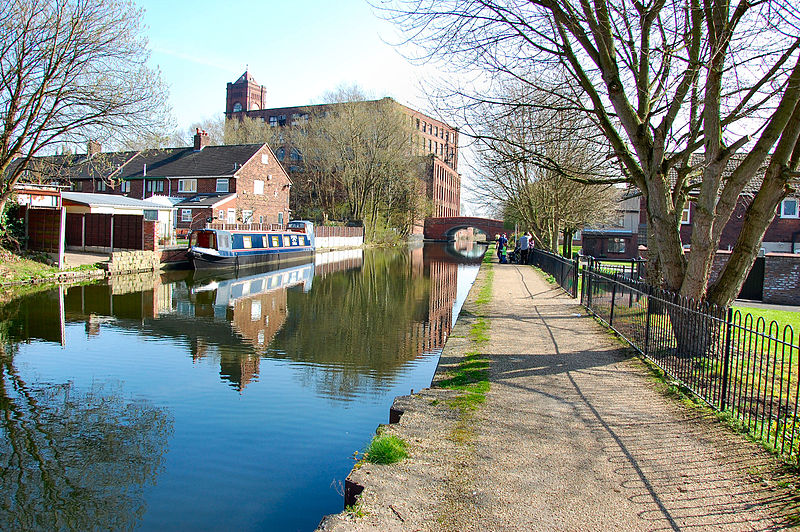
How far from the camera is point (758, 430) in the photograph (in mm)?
5203

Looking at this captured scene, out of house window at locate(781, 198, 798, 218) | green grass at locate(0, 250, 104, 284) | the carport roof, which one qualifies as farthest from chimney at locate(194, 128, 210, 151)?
house window at locate(781, 198, 798, 218)

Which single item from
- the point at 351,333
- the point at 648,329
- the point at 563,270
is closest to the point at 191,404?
the point at 351,333

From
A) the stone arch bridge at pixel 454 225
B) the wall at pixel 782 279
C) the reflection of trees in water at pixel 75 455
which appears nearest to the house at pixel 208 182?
the stone arch bridge at pixel 454 225

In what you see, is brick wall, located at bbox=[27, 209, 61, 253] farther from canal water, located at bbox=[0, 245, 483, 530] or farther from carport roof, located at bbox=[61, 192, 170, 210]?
canal water, located at bbox=[0, 245, 483, 530]

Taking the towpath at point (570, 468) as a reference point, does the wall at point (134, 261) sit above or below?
above

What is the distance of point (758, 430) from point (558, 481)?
2.27 m

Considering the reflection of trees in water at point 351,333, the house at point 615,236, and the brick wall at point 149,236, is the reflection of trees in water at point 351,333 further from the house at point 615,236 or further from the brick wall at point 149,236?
the house at point 615,236

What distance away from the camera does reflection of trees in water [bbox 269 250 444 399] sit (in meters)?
9.09

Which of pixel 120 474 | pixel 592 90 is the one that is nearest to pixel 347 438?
pixel 120 474

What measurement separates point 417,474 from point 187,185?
41213 mm

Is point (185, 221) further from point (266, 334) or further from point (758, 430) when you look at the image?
point (758, 430)

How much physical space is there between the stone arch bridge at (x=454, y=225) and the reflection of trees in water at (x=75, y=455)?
213 feet

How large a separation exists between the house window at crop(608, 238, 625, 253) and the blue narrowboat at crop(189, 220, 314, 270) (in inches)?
786

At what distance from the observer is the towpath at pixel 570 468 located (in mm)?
3629
